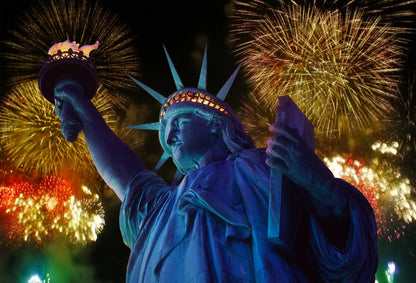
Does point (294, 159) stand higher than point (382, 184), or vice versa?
point (382, 184)

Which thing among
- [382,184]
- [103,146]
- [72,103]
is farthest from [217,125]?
[382,184]

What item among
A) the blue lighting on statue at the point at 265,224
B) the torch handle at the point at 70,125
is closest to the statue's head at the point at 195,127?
the blue lighting on statue at the point at 265,224

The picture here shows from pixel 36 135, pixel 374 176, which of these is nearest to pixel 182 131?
pixel 36 135

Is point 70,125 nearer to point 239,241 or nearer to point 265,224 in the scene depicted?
point 239,241

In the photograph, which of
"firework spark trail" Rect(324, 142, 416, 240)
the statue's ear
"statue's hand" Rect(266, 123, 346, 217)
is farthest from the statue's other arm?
"firework spark trail" Rect(324, 142, 416, 240)

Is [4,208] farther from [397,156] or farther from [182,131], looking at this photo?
[397,156]

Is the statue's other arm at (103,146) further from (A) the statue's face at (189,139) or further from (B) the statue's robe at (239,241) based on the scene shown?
(B) the statue's robe at (239,241)

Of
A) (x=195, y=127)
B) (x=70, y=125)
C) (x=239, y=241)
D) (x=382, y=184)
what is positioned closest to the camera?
(x=239, y=241)
